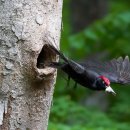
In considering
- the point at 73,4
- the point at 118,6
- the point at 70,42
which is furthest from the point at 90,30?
the point at 118,6

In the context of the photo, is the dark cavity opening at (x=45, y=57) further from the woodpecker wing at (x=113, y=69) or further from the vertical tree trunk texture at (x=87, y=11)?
the vertical tree trunk texture at (x=87, y=11)

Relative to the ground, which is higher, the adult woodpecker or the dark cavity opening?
the dark cavity opening

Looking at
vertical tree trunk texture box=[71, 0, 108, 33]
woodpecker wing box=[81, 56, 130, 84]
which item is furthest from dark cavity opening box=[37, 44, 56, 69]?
vertical tree trunk texture box=[71, 0, 108, 33]

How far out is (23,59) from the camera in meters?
3.18

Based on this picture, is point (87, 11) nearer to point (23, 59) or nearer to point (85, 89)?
point (85, 89)

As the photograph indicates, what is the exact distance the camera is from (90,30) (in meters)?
6.59

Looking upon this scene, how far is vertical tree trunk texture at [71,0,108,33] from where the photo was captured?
9.08 m

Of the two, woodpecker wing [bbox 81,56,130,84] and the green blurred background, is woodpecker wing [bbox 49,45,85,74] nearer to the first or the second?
woodpecker wing [bbox 81,56,130,84]

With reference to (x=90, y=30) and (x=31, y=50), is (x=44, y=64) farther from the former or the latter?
(x=90, y=30)

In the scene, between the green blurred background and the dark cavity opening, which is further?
the green blurred background

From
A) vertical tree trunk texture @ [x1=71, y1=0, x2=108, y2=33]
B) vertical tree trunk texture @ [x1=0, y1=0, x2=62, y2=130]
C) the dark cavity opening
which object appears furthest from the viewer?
vertical tree trunk texture @ [x1=71, y1=0, x2=108, y2=33]

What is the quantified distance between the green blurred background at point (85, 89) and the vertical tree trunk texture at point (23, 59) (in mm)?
324

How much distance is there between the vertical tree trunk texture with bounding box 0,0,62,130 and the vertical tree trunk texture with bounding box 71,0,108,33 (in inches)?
230

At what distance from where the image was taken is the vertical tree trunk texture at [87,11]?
908 cm
